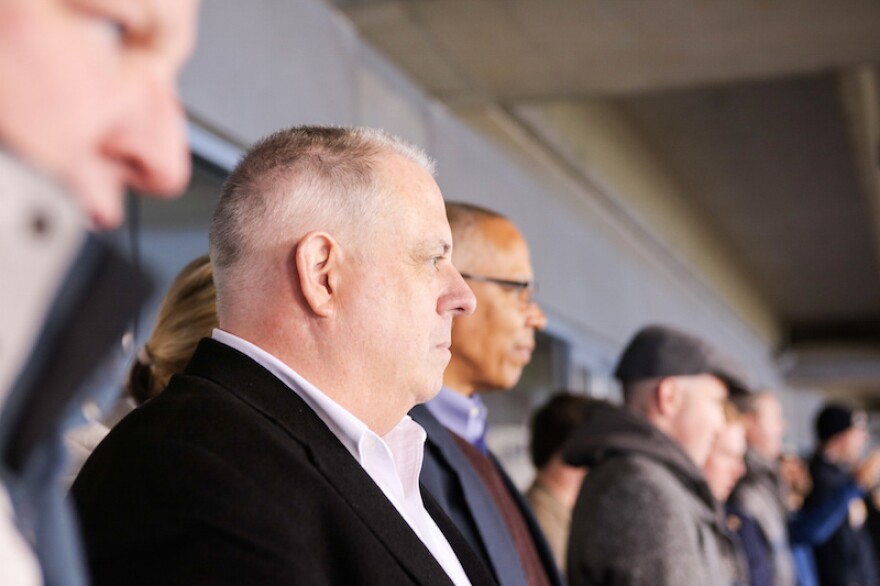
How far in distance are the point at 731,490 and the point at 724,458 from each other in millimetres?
557

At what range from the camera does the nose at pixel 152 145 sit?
0.47 metres

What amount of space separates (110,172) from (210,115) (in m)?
2.42

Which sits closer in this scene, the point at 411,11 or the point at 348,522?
the point at 348,522

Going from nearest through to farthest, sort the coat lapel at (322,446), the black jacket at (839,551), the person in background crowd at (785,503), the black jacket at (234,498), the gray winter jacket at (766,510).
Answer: the black jacket at (234,498) → the coat lapel at (322,446) → the gray winter jacket at (766,510) → the person in background crowd at (785,503) → the black jacket at (839,551)

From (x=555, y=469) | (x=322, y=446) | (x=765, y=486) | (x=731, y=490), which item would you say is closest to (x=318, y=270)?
(x=322, y=446)

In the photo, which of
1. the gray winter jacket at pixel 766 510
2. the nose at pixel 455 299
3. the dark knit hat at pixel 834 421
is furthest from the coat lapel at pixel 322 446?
the dark knit hat at pixel 834 421

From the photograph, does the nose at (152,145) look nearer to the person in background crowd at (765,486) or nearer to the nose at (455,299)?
the nose at (455,299)

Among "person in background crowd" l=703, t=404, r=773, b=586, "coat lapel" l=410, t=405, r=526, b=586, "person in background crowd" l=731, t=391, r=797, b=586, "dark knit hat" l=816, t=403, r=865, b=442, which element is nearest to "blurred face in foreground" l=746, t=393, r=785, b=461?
"person in background crowd" l=731, t=391, r=797, b=586

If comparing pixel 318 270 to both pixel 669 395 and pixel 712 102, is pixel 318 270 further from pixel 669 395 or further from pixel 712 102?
pixel 712 102

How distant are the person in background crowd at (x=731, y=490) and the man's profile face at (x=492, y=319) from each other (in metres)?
1.30

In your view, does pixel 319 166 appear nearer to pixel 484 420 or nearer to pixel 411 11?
pixel 484 420

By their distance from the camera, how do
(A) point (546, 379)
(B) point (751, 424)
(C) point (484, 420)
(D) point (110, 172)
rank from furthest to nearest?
(A) point (546, 379)
(B) point (751, 424)
(C) point (484, 420)
(D) point (110, 172)

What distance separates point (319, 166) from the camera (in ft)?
3.67

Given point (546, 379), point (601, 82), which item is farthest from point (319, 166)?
point (546, 379)
